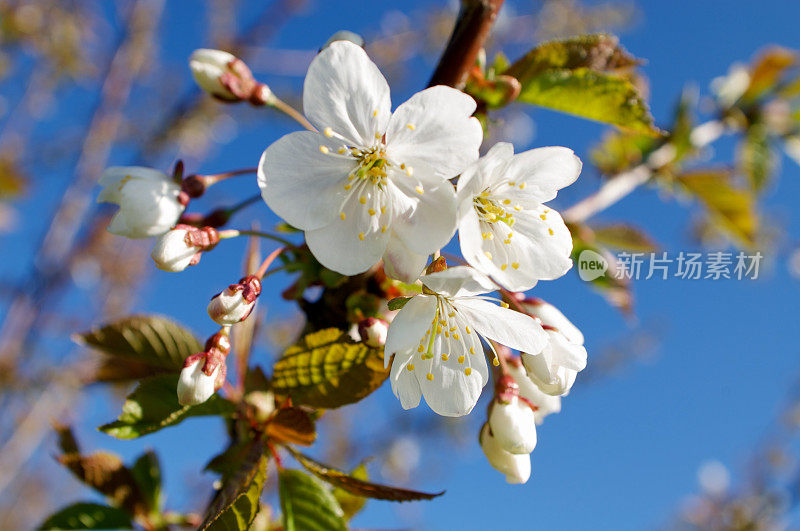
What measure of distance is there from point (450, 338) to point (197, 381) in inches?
16.3

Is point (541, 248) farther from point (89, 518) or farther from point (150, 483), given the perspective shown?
point (89, 518)

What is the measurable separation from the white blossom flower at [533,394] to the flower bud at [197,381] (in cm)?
50

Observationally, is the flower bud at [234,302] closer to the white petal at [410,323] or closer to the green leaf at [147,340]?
the white petal at [410,323]

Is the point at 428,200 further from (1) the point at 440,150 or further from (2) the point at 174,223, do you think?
(2) the point at 174,223

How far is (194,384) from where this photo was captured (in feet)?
2.86

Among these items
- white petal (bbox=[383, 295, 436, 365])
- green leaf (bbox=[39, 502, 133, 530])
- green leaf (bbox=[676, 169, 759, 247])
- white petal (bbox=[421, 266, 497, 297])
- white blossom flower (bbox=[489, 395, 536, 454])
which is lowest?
green leaf (bbox=[39, 502, 133, 530])

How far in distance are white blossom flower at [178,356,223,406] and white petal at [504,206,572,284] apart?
1.54 feet

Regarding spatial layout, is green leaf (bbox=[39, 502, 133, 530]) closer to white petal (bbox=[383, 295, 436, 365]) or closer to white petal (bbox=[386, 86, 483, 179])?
white petal (bbox=[383, 295, 436, 365])

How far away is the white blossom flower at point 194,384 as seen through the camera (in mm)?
870

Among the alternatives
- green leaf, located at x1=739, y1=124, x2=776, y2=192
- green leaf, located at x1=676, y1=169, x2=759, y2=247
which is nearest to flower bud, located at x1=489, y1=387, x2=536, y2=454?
green leaf, located at x1=676, y1=169, x2=759, y2=247

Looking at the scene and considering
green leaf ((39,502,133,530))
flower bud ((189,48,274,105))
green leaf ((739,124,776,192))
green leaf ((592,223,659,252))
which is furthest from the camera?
green leaf ((739,124,776,192))

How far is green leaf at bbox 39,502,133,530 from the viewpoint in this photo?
129 centimetres

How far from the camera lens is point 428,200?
868 mm

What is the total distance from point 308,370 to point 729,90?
2.28 meters
